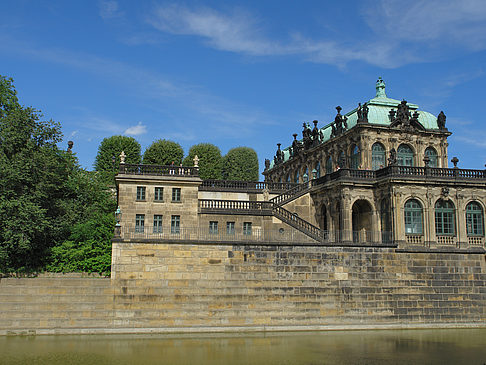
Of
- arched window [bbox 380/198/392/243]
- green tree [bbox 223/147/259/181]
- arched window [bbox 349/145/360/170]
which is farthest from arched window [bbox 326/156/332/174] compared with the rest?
green tree [bbox 223/147/259/181]

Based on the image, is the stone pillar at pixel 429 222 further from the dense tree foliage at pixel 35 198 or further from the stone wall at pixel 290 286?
the dense tree foliage at pixel 35 198

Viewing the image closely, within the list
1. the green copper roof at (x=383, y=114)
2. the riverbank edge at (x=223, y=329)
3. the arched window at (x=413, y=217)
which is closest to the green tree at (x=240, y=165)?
the green copper roof at (x=383, y=114)

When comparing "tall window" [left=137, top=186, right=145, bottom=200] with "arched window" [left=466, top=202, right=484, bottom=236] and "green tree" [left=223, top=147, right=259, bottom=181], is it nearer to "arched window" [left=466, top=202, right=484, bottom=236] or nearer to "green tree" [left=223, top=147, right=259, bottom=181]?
"arched window" [left=466, top=202, right=484, bottom=236]

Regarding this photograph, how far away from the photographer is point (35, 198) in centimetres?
3400

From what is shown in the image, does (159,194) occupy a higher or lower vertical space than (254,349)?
higher

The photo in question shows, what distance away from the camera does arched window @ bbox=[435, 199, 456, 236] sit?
38125mm

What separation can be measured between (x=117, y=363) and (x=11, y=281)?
11.8m

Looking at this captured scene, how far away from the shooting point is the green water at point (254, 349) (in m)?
22.4

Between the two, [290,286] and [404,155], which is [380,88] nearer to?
[404,155]

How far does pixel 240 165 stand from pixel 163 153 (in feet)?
44.8

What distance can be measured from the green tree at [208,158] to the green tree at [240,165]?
4.96 meters

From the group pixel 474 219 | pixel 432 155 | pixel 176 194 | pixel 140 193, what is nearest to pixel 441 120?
pixel 432 155

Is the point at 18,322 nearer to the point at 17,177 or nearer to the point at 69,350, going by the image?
the point at 69,350

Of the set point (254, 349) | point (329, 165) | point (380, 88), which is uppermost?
point (380, 88)
